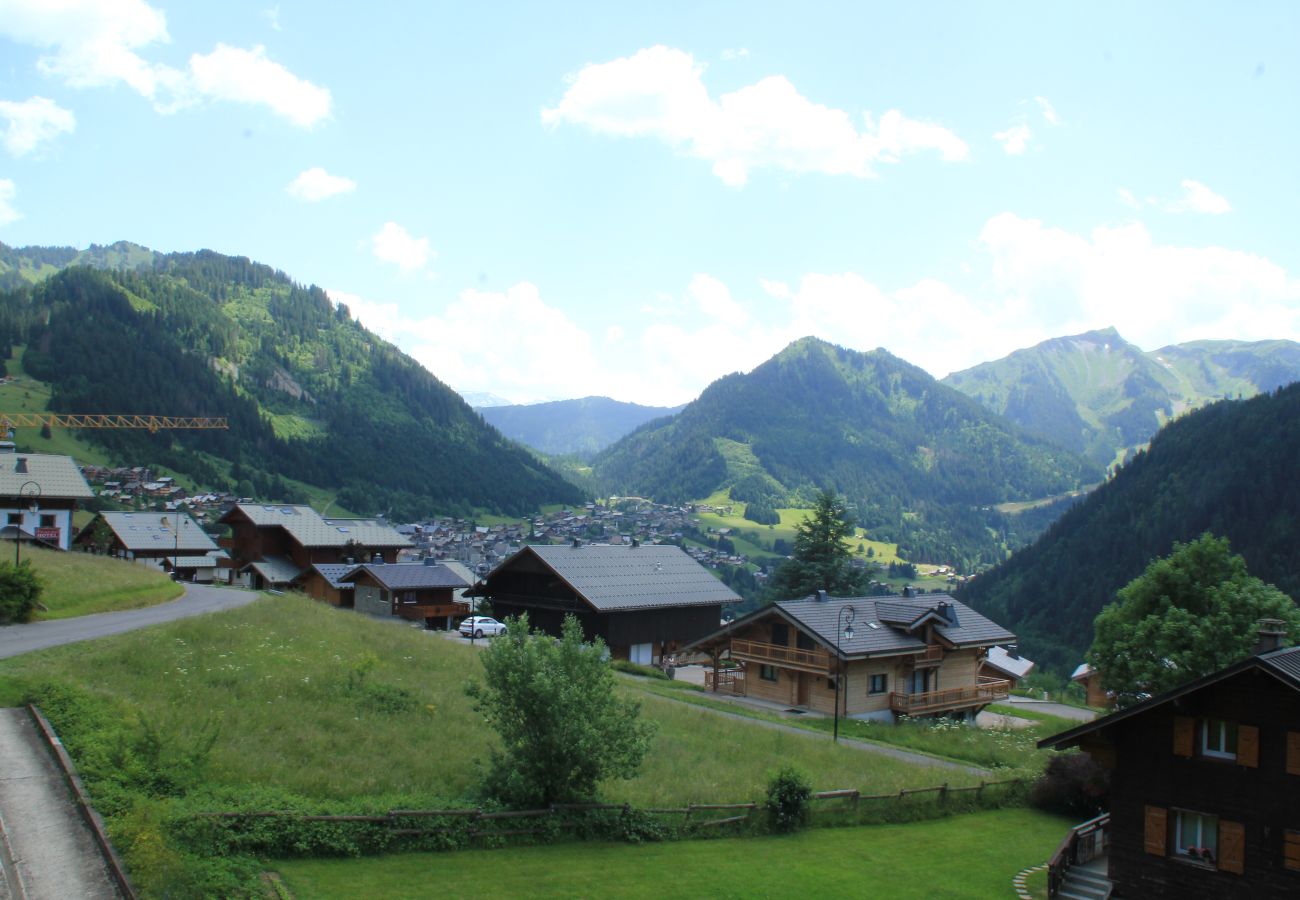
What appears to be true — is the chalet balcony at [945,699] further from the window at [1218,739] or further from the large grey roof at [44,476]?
the large grey roof at [44,476]

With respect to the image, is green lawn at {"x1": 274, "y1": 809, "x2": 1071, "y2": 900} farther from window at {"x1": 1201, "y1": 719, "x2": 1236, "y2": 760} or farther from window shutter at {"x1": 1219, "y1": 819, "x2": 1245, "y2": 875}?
window at {"x1": 1201, "y1": 719, "x2": 1236, "y2": 760}

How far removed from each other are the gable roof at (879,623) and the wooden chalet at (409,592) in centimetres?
2411

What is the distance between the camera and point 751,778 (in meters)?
30.8

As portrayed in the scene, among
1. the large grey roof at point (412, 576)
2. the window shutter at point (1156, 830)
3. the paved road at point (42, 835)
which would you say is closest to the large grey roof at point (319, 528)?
the large grey roof at point (412, 576)

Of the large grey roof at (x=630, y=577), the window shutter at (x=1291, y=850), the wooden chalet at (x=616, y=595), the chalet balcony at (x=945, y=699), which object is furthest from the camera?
the large grey roof at (x=630, y=577)

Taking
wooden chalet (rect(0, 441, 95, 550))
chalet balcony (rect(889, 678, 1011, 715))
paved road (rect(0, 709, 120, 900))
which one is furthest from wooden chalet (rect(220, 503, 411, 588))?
paved road (rect(0, 709, 120, 900))

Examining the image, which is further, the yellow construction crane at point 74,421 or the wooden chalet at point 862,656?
the yellow construction crane at point 74,421

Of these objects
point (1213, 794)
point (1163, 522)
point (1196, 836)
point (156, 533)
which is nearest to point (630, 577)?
point (156, 533)

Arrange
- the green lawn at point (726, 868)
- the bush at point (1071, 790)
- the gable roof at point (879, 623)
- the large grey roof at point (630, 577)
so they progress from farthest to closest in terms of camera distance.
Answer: the large grey roof at point (630, 577)
the gable roof at point (879, 623)
the bush at point (1071, 790)
the green lawn at point (726, 868)

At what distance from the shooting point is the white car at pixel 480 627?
6462 cm

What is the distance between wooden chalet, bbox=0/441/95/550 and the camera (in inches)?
2594

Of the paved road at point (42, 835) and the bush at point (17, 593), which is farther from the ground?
the bush at point (17, 593)

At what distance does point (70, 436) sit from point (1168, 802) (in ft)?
646

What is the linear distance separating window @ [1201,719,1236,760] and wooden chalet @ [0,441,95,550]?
218 feet
